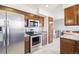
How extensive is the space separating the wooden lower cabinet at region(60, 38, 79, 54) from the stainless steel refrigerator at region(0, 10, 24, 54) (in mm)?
1433

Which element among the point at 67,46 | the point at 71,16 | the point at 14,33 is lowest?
the point at 67,46

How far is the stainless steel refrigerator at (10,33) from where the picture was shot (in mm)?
2652

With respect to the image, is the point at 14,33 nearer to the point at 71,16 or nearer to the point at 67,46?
the point at 67,46

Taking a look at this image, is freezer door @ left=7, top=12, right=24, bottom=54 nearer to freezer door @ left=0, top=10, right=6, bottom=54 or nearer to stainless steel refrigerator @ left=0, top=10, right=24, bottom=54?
stainless steel refrigerator @ left=0, top=10, right=24, bottom=54

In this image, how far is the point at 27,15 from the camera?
190 inches

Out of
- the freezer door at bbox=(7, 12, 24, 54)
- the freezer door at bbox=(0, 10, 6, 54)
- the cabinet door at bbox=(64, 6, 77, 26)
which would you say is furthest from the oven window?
the freezer door at bbox=(0, 10, 6, 54)

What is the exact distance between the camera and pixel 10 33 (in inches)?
111

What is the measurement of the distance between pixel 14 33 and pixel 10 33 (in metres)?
0.17

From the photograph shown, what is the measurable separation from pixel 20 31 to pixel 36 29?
2467 mm

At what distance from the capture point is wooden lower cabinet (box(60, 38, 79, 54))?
9.69 ft

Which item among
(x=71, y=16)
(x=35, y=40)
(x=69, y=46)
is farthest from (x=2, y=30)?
(x=35, y=40)

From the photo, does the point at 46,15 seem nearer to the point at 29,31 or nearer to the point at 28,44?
the point at 29,31

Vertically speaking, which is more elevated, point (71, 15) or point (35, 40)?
point (71, 15)
